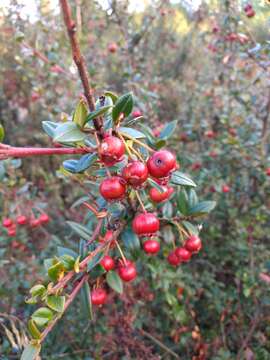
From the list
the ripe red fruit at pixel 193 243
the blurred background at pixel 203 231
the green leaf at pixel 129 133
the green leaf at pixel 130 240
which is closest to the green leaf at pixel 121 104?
the green leaf at pixel 129 133

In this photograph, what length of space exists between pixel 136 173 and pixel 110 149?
0.34 feet

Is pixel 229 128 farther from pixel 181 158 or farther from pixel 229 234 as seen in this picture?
pixel 229 234

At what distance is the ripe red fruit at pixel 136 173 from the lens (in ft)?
3.01

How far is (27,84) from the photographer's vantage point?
18.1 feet

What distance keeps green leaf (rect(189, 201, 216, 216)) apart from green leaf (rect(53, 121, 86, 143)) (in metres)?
0.68

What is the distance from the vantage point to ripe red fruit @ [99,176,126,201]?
95cm

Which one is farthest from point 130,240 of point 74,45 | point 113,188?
point 74,45

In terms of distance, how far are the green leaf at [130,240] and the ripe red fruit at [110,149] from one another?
0.57 m

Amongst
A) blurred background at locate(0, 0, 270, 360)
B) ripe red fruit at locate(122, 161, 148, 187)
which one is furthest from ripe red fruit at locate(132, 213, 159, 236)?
blurred background at locate(0, 0, 270, 360)

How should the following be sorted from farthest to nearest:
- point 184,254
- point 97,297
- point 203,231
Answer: point 203,231 → point 184,254 → point 97,297

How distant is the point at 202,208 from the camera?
4.73 ft

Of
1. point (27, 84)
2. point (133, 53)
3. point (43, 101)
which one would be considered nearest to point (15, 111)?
point (27, 84)

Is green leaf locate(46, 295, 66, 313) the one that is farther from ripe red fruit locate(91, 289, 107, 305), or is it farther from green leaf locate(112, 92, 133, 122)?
green leaf locate(112, 92, 133, 122)

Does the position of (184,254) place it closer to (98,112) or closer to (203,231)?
(98,112)
